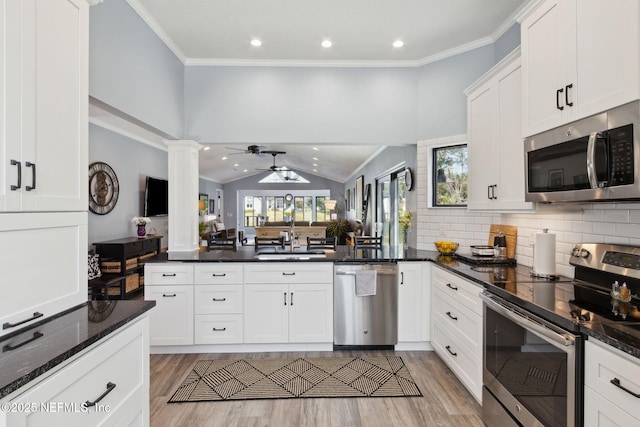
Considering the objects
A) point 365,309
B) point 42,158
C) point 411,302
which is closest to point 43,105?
point 42,158

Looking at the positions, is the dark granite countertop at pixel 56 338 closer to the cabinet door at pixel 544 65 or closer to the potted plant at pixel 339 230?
the cabinet door at pixel 544 65

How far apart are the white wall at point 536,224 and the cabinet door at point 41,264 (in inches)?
110

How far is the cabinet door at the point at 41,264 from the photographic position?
124cm

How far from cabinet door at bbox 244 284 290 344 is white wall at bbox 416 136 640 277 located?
1.75 meters

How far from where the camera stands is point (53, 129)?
143cm

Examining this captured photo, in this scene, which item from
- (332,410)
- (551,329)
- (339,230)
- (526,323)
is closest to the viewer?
(551,329)

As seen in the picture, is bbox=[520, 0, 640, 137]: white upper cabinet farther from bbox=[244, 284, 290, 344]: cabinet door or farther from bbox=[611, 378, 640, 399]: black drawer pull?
bbox=[244, 284, 290, 344]: cabinet door

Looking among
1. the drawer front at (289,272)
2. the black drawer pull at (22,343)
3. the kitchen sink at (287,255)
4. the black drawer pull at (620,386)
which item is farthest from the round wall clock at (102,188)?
the black drawer pull at (620,386)

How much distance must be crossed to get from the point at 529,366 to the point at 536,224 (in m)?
1.39

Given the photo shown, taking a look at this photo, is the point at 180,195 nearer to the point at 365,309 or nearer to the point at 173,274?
the point at 173,274

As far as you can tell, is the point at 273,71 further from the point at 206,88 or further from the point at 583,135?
the point at 583,135

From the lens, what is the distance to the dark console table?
4.89 metres

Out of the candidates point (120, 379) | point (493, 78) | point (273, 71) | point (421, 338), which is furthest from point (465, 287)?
point (273, 71)

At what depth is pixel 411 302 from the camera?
344 cm
